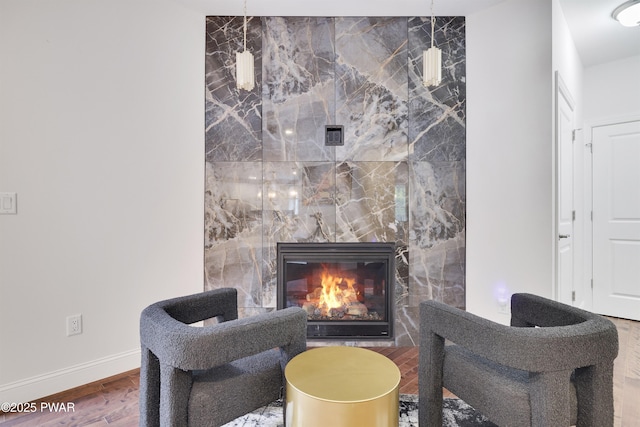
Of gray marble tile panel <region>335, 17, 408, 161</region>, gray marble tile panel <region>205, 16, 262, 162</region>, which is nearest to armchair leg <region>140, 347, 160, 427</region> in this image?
gray marble tile panel <region>205, 16, 262, 162</region>

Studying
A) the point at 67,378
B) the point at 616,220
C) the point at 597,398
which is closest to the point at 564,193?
the point at 616,220

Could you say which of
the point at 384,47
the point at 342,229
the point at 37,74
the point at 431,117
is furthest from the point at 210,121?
the point at 431,117

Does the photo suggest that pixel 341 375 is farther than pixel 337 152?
No

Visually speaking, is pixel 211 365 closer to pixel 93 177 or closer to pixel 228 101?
pixel 93 177

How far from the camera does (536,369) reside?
1.07 metres

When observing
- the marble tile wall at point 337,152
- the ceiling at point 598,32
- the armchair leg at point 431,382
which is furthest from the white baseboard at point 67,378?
the ceiling at point 598,32

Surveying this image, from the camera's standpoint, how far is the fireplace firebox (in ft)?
8.07

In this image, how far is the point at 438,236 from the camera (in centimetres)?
251

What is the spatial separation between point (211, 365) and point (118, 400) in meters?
1.20

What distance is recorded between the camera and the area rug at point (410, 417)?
1.62 meters

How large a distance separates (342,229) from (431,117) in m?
1.16

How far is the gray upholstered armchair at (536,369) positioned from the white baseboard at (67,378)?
201 centimetres

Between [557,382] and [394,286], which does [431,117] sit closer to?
[394,286]

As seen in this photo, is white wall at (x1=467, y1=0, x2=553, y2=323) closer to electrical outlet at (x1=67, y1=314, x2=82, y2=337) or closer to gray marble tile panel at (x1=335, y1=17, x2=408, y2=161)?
gray marble tile panel at (x1=335, y1=17, x2=408, y2=161)
